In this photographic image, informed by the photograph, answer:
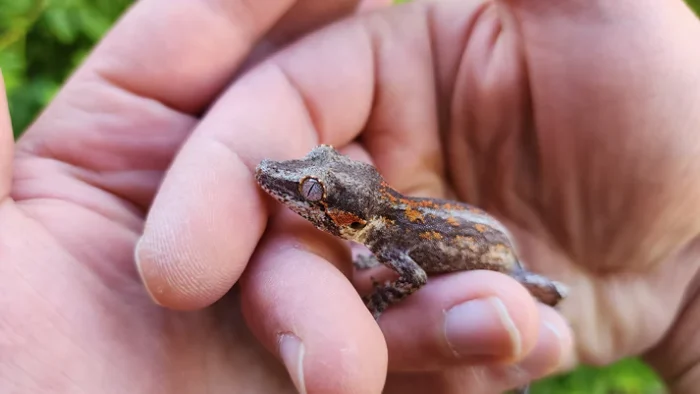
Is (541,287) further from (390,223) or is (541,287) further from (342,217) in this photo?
(342,217)

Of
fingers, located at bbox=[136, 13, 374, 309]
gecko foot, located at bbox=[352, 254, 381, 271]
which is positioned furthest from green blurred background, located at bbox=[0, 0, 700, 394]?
gecko foot, located at bbox=[352, 254, 381, 271]

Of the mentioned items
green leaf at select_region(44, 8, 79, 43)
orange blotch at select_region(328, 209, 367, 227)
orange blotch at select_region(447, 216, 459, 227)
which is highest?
green leaf at select_region(44, 8, 79, 43)

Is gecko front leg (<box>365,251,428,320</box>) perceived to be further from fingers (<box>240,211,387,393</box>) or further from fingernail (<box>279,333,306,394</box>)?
fingernail (<box>279,333,306,394</box>)

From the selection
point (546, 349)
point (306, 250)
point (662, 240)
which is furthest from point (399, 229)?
point (662, 240)

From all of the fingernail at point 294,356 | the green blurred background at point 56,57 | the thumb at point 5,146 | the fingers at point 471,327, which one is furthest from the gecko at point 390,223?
the green blurred background at point 56,57

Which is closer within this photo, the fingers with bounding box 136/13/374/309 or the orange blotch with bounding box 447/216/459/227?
the fingers with bounding box 136/13/374/309

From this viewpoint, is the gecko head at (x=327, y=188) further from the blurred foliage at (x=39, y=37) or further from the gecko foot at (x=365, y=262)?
the blurred foliage at (x=39, y=37)
